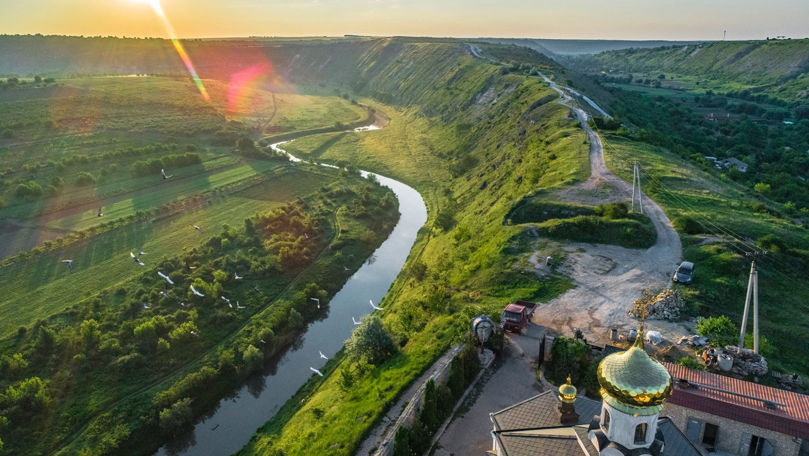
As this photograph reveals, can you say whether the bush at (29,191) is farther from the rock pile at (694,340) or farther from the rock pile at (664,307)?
the rock pile at (694,340)

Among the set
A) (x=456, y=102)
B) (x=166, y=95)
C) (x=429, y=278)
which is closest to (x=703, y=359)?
(x=429, y=278)

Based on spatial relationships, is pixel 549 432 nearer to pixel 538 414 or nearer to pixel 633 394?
pixel 538 414

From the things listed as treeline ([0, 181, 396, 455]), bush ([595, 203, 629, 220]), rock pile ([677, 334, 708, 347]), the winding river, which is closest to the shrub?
treeline ([0, 181, 396, 455])

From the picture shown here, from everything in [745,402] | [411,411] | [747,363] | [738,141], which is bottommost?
[738,141]

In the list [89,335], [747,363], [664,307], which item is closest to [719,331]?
[747,363]

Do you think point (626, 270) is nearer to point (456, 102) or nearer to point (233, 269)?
point (233, 269)
